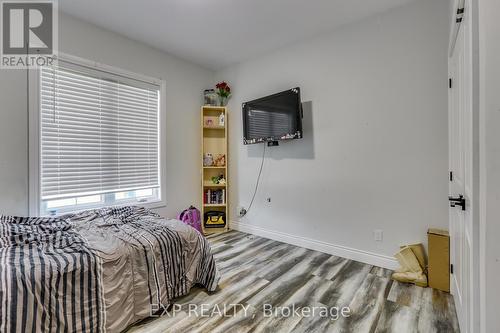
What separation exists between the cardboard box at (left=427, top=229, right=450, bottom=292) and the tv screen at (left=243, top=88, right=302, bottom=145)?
1667 mm

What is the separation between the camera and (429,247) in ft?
6.95

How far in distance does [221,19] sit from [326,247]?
9.86 feet

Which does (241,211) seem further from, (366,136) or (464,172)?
(464,172)

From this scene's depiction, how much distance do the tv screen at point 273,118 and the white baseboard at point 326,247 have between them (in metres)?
1.35

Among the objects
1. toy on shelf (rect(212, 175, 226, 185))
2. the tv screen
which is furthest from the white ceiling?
toy on shelf (rect(212, 175, 226, 185))

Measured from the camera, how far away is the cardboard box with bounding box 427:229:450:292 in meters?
2.04

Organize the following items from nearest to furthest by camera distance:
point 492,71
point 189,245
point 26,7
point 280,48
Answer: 1. point 492,71
2. point 189,245
3. point 26,7
4. point 280,48

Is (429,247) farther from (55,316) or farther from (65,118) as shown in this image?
(65,118)

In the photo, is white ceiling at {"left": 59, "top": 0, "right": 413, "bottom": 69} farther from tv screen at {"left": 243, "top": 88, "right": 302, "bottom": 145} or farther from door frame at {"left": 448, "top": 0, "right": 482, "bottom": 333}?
door frame at {"left": 448, "top": 0, "right": 482, "bottom": 333}

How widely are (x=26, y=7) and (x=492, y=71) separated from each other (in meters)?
3.68

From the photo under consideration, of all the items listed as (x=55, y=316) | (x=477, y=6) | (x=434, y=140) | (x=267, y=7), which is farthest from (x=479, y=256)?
(x=267, y=7)

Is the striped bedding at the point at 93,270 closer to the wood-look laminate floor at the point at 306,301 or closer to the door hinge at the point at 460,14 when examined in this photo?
the wood-look laminate floor at the point at 306,301

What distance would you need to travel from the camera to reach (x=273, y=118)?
10.5 ft

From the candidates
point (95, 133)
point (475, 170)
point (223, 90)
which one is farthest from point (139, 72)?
point (475, 170)
